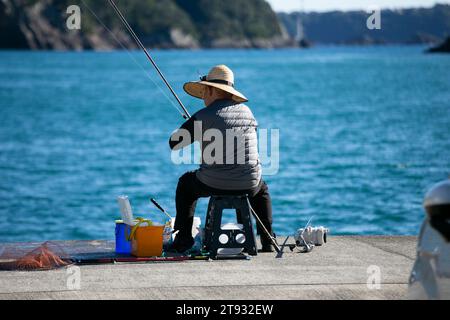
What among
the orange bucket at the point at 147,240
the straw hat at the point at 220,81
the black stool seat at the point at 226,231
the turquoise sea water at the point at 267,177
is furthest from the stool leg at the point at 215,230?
the turquoise sea water at the point at 267,177

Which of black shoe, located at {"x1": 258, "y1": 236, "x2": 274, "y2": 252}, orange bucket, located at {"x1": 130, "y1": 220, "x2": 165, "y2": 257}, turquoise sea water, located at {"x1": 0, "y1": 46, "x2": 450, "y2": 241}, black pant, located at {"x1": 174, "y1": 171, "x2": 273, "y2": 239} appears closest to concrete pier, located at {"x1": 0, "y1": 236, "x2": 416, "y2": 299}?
black shoe, located at {"x1": 258, "y1": 236, "x2": 274, "y2": 252}

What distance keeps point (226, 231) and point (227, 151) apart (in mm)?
568

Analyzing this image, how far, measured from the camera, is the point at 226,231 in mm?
8250

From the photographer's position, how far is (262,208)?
863 centimetres

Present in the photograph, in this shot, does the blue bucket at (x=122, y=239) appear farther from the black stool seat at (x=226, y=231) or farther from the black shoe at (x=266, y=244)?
the black shoe at (x=266, y=244)

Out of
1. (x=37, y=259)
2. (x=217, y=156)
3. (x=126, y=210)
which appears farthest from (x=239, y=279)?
(x=37, y=259)

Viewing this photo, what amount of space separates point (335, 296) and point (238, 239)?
154 cm

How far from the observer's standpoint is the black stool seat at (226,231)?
8.23m

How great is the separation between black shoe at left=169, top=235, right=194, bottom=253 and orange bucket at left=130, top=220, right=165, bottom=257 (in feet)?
0.61

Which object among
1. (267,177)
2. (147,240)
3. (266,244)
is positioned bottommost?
(267,177)

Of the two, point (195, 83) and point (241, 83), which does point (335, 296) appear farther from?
Answer: point (241, 83)

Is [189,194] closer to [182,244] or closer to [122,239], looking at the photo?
[182,244]

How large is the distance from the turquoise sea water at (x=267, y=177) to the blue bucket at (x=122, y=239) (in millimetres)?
2287

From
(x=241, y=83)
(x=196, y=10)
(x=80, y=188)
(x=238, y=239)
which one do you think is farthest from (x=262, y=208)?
(x=196, y=10)
